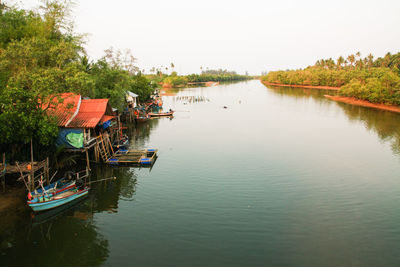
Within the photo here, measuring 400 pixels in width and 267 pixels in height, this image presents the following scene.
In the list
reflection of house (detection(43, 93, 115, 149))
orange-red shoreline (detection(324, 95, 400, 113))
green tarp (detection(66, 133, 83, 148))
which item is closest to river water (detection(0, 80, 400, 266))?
green tarp (detection(66, 133, 83, 148))

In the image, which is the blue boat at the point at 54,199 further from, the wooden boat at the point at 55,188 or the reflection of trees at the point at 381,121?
the reflection of trees at the point at 381,121

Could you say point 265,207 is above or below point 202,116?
below

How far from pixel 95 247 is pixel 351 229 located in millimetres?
12934

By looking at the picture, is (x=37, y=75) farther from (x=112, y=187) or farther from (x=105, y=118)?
(x=112, y=187)

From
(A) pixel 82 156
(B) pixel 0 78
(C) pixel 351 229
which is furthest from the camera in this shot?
(A) pixel 82 156

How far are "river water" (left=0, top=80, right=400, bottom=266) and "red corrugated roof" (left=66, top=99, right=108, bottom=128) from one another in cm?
411

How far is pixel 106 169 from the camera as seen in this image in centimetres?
2186

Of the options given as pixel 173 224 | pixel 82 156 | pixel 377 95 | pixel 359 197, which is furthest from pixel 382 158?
pixel 377 95

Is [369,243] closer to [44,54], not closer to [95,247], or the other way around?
[95,247]

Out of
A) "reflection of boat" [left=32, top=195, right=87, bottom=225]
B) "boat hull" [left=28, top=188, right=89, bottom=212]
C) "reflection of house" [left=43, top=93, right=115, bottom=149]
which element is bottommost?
"reflection of boat" [left=32, top=195, right=87, bottom=225]

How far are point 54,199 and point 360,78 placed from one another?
279 feet

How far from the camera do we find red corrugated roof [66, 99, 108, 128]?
19844mm

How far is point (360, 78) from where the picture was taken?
77062 mm

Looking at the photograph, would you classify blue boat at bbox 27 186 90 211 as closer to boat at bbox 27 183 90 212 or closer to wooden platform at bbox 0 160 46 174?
boat at bbox 27 183 90 212
